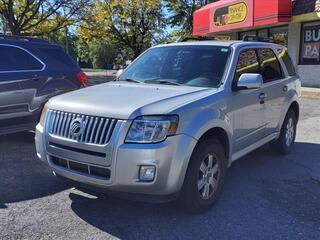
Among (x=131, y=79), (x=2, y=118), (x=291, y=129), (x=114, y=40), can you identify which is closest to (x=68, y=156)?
(x=131, y=79)

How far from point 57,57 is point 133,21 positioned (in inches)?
1172

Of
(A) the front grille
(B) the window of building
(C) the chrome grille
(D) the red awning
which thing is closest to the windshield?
(C) the chrome grille

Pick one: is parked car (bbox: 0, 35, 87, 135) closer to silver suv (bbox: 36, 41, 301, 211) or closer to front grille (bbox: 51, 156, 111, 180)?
silver suv (bbox: 36, 41, 301, 211)

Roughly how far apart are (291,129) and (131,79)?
10.3 feet

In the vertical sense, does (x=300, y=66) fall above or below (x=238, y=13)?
below

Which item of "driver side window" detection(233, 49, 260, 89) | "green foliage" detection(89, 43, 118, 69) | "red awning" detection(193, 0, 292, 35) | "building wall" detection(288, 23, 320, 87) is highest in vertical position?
"red awning" detection(193, 0, 292, 35)

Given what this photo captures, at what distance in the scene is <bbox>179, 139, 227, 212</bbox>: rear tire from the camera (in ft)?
14.0

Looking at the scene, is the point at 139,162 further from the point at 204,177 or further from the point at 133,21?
the point at 133,21

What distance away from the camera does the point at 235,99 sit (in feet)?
16.8

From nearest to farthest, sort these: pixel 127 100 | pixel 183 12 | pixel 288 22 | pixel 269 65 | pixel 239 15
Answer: pixel 127 100 < pixel 269 65 < pixel 288 22 < pixel 239 15 < pixel 183 12

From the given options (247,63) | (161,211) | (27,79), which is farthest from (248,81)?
(27,79)

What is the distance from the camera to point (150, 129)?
3969 mm

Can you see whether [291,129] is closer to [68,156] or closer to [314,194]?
[314,194]

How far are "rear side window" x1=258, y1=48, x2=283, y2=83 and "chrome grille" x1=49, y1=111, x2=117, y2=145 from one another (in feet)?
9.50
